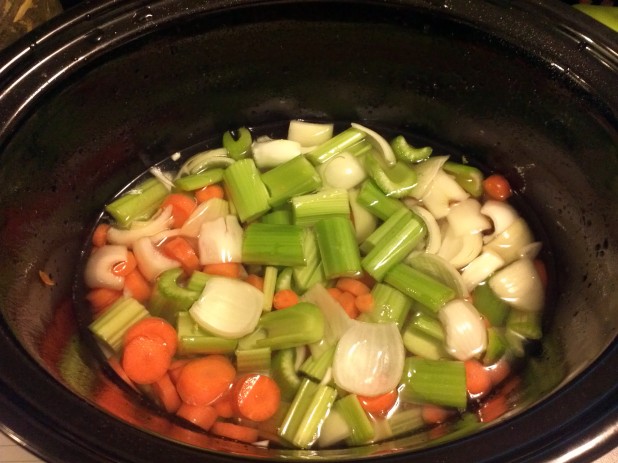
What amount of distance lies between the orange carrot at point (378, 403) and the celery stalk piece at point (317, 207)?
416mm

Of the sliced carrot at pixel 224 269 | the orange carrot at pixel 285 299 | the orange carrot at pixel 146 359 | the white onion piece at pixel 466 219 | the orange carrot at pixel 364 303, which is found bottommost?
the orange carrot at pixel 146 359

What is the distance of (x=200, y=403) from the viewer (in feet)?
3.96

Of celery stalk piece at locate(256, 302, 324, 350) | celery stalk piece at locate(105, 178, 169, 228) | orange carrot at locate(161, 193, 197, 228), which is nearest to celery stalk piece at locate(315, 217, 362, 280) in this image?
celery stalk piece at locate(256, 302, 324, 350)

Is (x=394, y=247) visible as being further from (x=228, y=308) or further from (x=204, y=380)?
(x=204, y=380)

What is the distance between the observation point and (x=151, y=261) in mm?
1371

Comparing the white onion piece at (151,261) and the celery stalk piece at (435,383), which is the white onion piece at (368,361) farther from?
the white onion piece at (151,261)

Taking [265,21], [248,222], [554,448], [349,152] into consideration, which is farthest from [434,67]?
[554,448]

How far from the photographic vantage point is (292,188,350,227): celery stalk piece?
1411 mm

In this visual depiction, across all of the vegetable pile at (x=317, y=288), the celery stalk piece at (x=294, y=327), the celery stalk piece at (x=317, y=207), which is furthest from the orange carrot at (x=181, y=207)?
the celery stalk piece at (x=294, y=327)

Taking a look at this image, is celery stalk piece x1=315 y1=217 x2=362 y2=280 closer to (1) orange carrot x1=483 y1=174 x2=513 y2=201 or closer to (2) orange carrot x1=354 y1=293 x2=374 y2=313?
(2) orange carrot x1=354 y1=293 x2=374 y2=313

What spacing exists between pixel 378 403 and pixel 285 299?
0.93ft

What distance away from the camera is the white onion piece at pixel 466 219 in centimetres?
143

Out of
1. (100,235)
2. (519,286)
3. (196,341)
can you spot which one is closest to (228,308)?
(196,341)

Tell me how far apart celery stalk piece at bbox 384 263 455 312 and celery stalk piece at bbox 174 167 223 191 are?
485 millimetres
